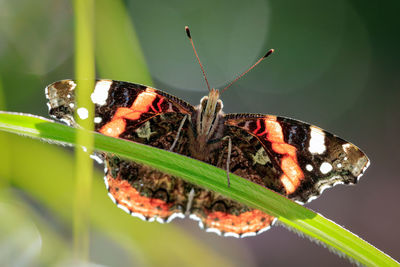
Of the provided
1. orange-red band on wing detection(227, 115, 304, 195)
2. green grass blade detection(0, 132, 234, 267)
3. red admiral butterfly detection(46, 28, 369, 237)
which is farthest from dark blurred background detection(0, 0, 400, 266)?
orange-red band on wing detection(227, 115, 304, 195)

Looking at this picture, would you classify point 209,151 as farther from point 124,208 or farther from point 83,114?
point 83,114

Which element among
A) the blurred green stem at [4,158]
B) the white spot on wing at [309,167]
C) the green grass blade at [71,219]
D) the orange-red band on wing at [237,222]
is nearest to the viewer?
the blurred green stem at [4,158]

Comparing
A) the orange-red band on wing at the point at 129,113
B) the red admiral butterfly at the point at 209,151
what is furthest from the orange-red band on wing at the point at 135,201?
the orange-red band on wing at the point at 129,113

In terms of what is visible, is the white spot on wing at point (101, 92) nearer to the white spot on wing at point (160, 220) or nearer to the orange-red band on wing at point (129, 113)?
the orange-red band on wing at point (129, 113)

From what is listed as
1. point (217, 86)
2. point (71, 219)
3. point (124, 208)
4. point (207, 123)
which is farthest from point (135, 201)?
point (217, 86)

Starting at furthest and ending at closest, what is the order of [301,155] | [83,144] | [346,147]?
[301,155], [346,147], [83,144]

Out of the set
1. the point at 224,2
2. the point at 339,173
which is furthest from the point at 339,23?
the point at 339,173
